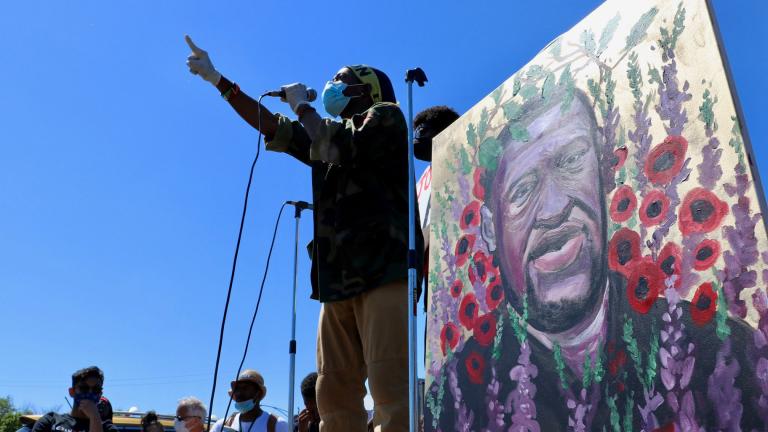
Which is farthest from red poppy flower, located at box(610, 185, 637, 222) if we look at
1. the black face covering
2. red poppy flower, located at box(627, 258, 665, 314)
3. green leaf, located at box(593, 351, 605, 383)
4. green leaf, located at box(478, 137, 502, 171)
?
the black face covering

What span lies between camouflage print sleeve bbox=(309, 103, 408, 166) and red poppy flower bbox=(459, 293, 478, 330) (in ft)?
2.33

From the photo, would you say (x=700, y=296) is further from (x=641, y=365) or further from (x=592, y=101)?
(x=592, y=101)

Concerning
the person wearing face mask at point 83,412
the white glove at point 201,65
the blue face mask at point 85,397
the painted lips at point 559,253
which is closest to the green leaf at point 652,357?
the painted lips at point 559,253

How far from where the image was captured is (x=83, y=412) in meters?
4.94

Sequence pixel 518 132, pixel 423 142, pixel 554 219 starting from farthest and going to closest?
pixel 423 142 < pixel 518 132 < pixel 554 219

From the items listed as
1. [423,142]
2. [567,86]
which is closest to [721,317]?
[567,86]

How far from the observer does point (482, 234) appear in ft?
7.86

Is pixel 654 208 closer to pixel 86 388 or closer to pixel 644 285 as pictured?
pixel 644 285

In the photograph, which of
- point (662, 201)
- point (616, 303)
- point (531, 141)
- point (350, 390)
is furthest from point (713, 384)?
point (350, 390)

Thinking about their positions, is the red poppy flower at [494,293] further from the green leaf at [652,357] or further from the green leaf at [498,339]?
the green leaf at [652,357]

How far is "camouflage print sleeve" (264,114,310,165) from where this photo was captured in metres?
2.89

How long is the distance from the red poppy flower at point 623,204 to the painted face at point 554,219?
0.05m

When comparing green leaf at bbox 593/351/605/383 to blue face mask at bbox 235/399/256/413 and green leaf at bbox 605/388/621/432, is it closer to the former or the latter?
green leaf at bbox 605/388/621/432

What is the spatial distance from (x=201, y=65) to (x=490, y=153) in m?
1.27
